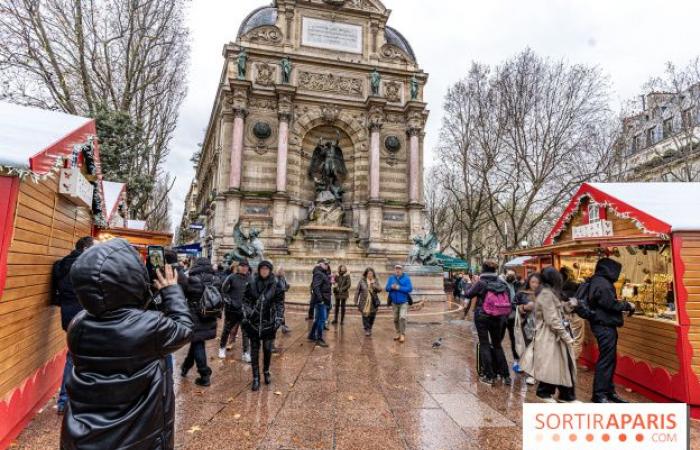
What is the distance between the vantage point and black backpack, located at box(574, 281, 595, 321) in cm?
488

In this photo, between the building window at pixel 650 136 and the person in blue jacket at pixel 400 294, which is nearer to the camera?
the person in blue jacket at pixel 400 294

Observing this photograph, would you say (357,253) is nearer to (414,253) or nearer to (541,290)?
(414,253)

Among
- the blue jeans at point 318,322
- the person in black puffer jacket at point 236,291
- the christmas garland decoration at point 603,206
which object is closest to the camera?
the christmas garland decoration at point 603,206

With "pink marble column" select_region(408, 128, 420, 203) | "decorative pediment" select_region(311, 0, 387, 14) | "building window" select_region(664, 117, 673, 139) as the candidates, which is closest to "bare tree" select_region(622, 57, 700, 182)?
"building window" select_region(664, 117, 673, 139)

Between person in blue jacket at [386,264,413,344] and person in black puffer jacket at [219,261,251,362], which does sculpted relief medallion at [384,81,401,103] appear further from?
person in black puffer jacket at [219,261,251,362]

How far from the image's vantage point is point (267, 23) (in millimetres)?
22609

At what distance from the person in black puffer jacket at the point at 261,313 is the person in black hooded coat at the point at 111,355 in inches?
132

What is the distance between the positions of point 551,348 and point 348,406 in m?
2.61

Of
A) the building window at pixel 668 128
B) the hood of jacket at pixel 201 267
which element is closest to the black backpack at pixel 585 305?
the hood of jacket at pixel 201 267

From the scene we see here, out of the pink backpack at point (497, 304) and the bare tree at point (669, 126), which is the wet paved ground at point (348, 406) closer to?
the pink backpack at point (497, 304)

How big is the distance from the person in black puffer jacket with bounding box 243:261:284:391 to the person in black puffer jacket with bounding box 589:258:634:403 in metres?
4.27

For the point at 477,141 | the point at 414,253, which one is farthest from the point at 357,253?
the point at 477,141

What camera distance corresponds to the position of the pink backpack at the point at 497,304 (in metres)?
5.71

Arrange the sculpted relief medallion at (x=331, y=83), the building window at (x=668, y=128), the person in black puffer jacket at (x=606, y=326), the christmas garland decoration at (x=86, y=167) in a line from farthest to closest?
the sculpted relief medallion at (x=331, y=83), the building window at (x=668, y=128), the person in black puffer jacket at (x=606, y=326), the christmas garland decoration at (x=86, y=167)
